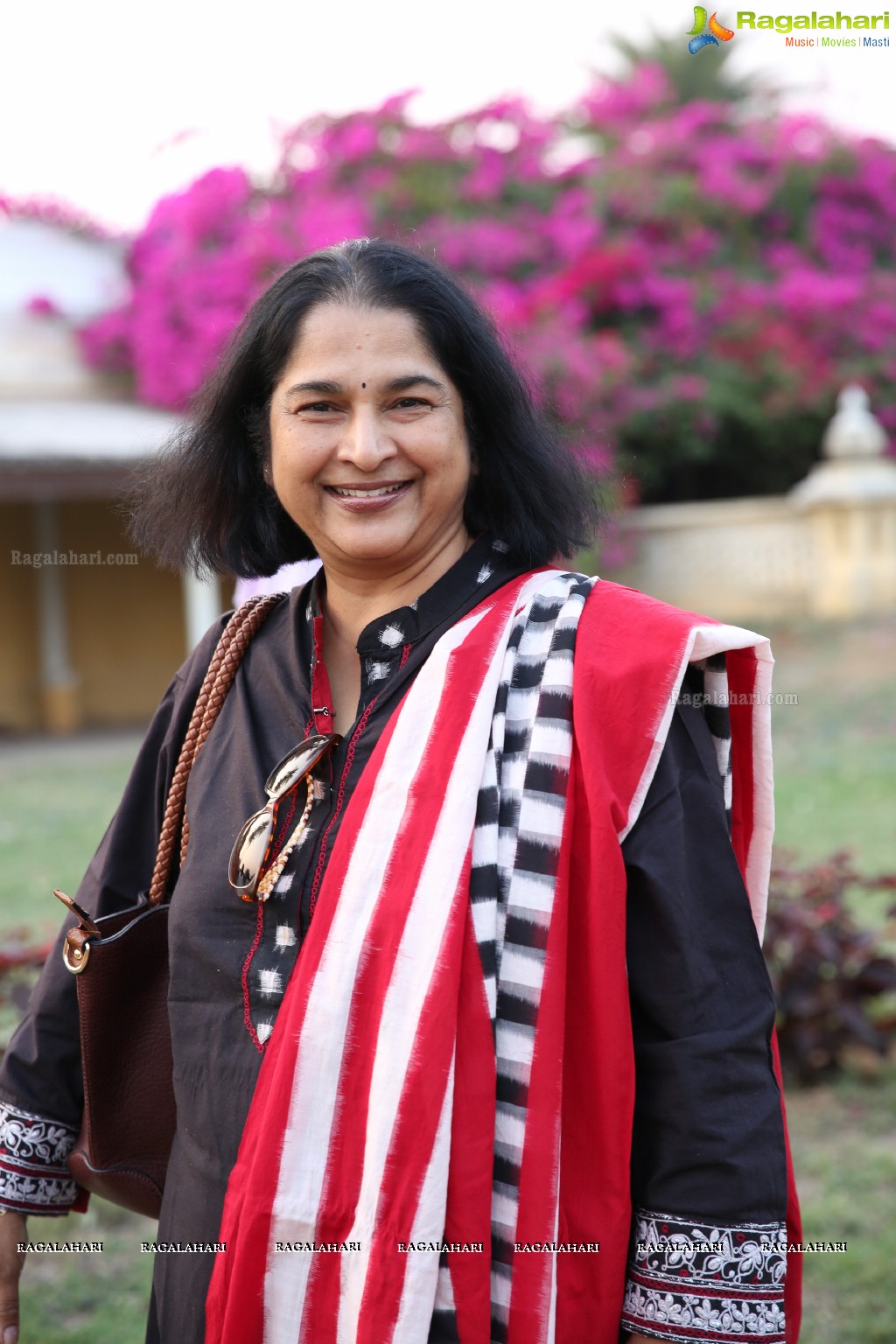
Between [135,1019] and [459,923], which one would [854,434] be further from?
[459,923]

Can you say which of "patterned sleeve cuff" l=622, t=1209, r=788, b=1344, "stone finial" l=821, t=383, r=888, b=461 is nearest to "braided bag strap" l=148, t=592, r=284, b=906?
"patterned sleeve cuff" l=622, t=1209, r=788, b=1344

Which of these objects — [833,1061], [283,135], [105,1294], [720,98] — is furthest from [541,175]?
[105,1294]

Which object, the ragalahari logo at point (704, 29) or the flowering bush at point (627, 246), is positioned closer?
the ragalahari logo at point (704, 29)

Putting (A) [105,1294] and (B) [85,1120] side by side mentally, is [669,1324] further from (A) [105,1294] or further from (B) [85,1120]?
(A) [105,1294]

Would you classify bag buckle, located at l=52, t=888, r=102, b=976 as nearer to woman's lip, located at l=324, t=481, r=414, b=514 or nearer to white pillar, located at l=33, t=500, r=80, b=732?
woman's lip, located at l=324, t=481, r=414, b=514

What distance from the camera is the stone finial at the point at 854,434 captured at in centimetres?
1145

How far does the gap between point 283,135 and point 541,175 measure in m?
2.54

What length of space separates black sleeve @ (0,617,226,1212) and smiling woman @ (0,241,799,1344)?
0.18m

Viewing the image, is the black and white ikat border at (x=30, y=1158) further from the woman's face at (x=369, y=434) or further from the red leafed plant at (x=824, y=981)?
the red leafed plant at (x=824, y=981)

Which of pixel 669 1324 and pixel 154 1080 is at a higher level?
pixel 154 1080

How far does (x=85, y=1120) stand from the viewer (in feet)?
6.10

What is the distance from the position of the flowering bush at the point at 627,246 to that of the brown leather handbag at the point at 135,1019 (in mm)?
9822

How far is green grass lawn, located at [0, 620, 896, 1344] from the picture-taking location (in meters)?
2.99

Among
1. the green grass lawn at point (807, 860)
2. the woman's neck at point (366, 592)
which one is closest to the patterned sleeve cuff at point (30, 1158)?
the woman's neck at point (366, 592)
